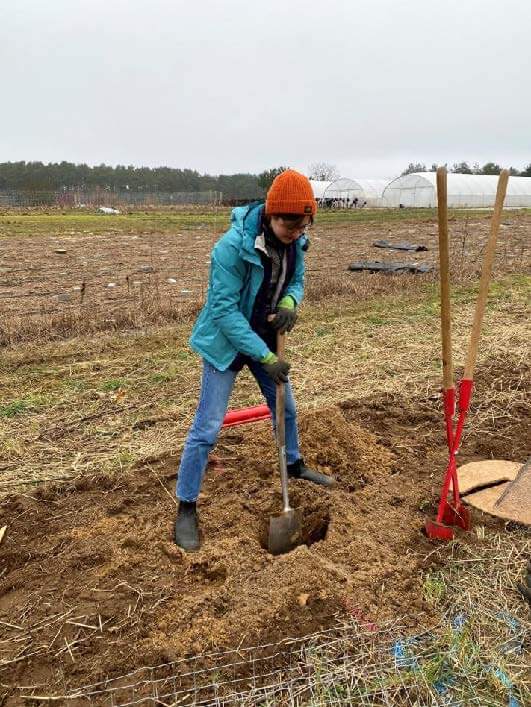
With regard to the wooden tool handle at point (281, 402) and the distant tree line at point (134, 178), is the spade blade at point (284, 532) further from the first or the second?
the distant tree line at point (134, 178)

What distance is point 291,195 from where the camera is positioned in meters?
2.60

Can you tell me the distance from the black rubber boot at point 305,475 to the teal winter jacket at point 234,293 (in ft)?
3.38

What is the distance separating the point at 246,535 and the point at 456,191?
4512cm

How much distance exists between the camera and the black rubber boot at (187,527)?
9.82 ft

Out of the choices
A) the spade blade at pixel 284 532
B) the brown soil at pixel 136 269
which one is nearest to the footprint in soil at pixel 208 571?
the spade blade at pixel 284 532

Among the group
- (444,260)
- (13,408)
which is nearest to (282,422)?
(444,260)

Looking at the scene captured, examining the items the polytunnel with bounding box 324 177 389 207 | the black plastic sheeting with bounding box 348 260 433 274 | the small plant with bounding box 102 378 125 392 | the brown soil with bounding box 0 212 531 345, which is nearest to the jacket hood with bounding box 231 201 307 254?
the small plant with bounding box 102 378 125 392

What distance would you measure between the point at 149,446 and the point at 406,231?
60.9 ft

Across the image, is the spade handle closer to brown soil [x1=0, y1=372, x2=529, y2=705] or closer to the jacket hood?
brown soil [x1=0, y1=372, x2=529, y2=705]

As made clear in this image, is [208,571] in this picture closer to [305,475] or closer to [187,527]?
Answer: [187,527]

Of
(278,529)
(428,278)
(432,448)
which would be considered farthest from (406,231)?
(278,529)

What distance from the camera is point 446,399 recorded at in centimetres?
287

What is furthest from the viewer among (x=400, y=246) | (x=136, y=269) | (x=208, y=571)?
(x=400, y=246)

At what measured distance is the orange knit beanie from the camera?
2.60 m
